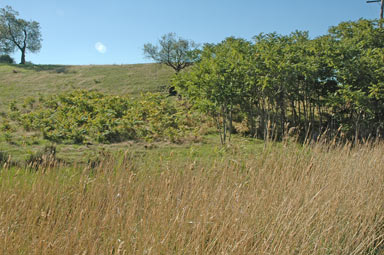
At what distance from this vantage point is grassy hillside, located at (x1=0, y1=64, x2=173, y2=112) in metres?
18.7

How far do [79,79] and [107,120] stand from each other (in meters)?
12.7

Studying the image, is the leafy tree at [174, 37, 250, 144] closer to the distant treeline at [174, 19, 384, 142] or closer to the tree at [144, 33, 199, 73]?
the distant treeline at [174, 19, 384, 142]

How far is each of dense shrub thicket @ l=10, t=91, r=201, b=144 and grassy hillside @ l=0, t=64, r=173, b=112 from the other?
10.1 feet

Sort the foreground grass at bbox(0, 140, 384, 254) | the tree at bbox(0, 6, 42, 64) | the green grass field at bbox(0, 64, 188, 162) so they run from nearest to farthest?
the foreground grass at bbox(0, 140, 384, 254), the green grass field at bbox(0, 64, 188, 162), the tree at bbox(0, 6, 42, 64)

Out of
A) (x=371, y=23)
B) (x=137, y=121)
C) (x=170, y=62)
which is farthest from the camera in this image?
(x=170, y=62)

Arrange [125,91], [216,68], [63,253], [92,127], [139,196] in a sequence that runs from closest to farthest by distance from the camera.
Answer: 1. [63,253]
2. [139,196]
3. [216,68]
4. [92,127]
5. [125,91]

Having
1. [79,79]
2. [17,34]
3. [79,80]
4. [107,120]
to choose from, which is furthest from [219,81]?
[17,34]

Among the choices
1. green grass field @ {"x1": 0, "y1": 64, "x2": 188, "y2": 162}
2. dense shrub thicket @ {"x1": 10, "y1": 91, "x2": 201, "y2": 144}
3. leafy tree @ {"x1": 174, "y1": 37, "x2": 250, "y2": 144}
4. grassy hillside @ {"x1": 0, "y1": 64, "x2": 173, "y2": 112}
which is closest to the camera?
leafy tree @ {"x1": 174, "y1": 37, "x2": 250, "y2": 144}

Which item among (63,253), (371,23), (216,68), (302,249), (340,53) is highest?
(371,23)

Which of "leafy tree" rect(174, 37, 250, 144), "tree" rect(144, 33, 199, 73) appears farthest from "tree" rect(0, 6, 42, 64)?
"leafy tree" rect(174, 37, 250, 144)

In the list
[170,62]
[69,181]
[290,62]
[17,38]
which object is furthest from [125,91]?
[17,38]

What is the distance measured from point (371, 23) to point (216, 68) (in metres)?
5.38

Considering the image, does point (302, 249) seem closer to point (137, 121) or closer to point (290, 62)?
point (290, 62)

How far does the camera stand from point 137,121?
427 inches
